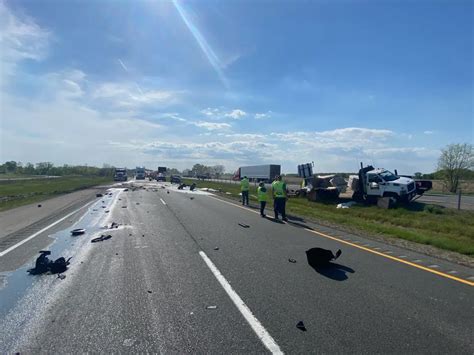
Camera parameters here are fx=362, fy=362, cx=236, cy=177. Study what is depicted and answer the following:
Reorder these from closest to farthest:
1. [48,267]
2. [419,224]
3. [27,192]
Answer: [48,267] < [419,224] < [27,192]

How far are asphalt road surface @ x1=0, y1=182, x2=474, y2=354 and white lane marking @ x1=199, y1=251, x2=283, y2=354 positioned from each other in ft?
0.04

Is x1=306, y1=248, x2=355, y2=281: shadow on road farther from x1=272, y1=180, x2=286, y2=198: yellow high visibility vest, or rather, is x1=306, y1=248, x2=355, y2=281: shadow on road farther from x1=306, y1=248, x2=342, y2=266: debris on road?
x1=272, y1=180, x2=286, y2=198: yellow high visibility vest

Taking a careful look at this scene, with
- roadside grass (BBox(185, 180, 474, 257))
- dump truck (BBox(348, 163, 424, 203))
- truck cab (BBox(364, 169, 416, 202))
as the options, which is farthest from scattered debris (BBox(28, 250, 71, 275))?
truck cab (BBox(364, 169, 416, 202))

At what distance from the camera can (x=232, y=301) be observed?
17.2ft

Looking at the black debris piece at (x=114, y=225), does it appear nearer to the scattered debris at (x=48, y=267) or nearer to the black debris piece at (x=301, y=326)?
the scattered debris at (x=48, y=267)

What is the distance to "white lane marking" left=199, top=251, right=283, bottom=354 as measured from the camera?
12.7ft

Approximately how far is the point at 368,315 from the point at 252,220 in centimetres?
1060

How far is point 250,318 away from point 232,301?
0.68 meters

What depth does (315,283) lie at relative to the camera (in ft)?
20.3

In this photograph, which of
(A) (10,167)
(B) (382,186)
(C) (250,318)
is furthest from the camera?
(A) (10,167)

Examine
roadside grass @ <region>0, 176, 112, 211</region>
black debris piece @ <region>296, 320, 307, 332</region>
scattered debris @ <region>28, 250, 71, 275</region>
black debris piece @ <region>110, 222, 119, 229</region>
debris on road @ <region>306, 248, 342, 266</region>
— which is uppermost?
debris on road @ <region>306, 248, 342, 266</region>

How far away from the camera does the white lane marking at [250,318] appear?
3885 millimetres

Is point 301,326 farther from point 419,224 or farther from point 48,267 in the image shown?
point 419,224

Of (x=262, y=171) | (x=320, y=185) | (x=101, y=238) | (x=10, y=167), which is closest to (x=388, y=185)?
(x=320, y=185)
